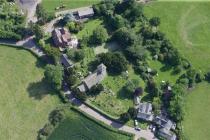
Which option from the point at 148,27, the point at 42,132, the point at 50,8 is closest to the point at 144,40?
the point at 148,27

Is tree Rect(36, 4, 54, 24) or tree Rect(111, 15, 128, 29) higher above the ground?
tree Rect(36, 4, 54, 24)

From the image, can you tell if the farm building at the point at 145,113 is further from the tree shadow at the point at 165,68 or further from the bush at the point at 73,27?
the bush at the point at 73,27

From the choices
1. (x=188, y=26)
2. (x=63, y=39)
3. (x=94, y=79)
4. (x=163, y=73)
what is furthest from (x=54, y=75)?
(x=188, y=26)

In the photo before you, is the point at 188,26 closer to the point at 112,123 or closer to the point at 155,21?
the point at 155,21

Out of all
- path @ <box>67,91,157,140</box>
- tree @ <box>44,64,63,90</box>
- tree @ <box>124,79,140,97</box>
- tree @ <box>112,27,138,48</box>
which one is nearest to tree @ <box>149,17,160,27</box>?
tree @ <box>112,27,138,48</box>

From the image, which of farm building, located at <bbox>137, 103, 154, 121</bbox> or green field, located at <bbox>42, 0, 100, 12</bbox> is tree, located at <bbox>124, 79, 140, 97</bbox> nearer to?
farm building, located at <bbox>137, 103, 154, 121</bbox>

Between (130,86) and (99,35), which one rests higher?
(99,35)
